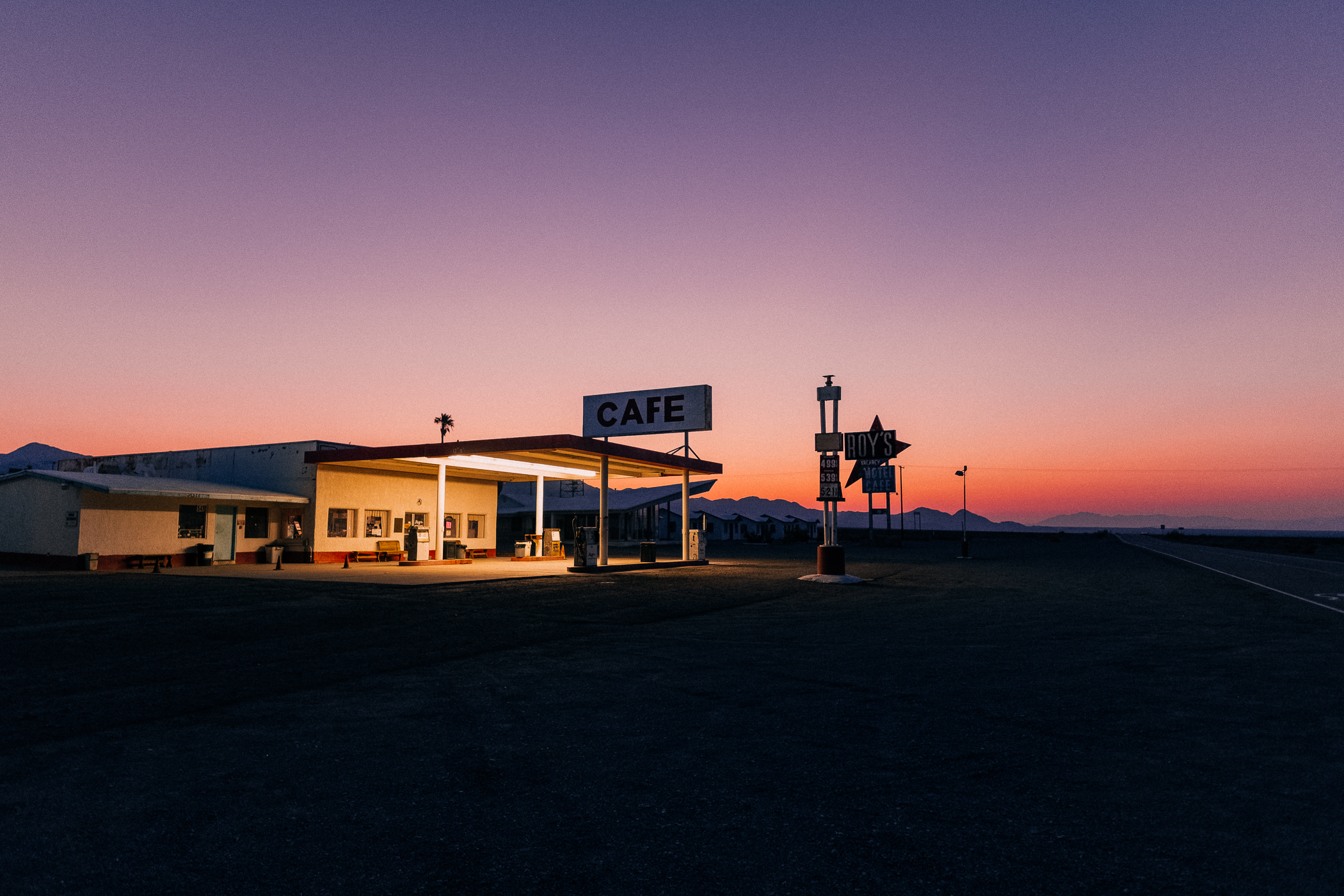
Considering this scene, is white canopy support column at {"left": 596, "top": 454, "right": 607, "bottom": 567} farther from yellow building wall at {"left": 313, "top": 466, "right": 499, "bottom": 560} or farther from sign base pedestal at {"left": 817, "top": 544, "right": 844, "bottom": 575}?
sign base pedestal at {"left": 817, "top": 544, "right": 844, "bottom": 575}

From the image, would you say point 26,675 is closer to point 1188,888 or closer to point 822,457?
point 1188,888

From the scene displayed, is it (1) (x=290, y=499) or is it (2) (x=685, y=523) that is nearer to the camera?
(1) (x=290, y=499)

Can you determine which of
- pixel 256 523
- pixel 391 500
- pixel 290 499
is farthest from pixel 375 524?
pixel 256 523

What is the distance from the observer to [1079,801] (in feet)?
16.5

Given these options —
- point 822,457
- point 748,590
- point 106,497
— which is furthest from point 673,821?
point 106,497

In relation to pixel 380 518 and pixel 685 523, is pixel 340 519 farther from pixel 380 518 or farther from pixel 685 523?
pixel 685 523

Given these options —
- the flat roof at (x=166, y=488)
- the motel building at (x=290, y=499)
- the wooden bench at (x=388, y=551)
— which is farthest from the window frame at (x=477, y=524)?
the flat roof at (x=166, y=488)

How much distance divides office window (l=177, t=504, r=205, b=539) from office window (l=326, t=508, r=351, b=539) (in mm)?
4580

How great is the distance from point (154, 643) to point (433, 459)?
2022cm

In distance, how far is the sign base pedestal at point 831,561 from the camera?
25641 mm

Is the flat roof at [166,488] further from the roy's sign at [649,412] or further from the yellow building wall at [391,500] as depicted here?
the roy's sign at [649,412]

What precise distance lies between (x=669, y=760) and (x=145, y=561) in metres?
30.9

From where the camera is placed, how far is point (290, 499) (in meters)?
32.8

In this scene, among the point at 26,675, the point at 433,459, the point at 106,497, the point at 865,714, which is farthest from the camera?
the point at 433,459
